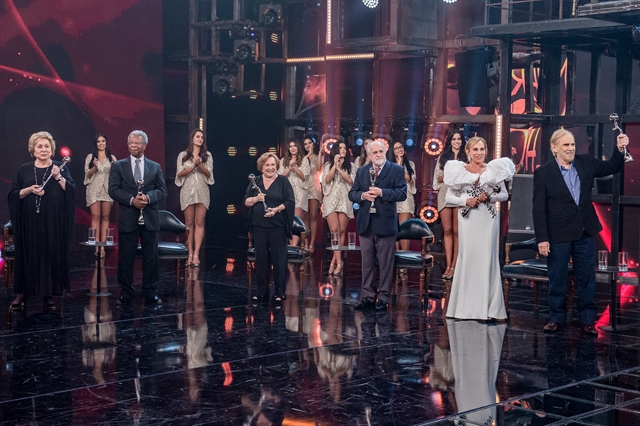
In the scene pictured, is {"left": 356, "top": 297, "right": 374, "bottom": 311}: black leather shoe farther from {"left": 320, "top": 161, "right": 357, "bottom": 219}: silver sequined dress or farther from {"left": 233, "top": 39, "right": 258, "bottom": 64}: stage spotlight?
{"left": 233, "top": 39, "right": 258, "bottom": 64}: stage spotlight

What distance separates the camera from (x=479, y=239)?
825cm

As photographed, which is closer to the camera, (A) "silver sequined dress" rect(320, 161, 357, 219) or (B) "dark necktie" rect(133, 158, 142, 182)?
(B) "dark necktie" rect(133, 158, 142, 182)

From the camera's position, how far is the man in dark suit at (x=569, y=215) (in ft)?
25.3

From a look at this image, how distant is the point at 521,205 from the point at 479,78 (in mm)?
1973

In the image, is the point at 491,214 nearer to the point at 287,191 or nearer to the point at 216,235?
the point at 287,191

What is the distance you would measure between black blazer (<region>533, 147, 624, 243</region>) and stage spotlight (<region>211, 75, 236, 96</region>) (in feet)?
25.7

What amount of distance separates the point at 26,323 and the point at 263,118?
858 cm

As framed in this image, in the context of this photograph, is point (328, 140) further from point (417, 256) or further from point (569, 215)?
point (569, 215)

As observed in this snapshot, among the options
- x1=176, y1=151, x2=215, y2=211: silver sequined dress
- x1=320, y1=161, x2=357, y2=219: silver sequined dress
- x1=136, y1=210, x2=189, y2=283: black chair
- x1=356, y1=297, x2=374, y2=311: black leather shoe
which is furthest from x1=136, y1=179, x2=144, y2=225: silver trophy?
x1=320, y1=161, x2=357, y2=219: silver sequined dress

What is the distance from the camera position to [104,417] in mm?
5227

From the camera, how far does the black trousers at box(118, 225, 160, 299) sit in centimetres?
930

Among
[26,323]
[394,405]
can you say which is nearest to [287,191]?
[26,323]

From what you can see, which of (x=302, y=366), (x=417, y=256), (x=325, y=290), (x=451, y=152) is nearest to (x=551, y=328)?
(x=417, y=256)

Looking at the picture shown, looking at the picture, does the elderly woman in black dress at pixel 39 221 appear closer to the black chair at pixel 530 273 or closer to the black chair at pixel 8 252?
the black chair at pixel 8 252
